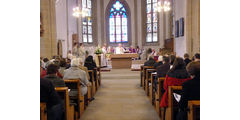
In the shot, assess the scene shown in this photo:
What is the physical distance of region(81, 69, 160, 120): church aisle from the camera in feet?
15.6

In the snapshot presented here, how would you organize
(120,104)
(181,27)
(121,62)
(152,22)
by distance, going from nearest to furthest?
(120,104)
(181,27)
(121,62)
(152,22)

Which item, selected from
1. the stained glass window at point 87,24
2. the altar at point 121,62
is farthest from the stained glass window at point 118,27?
the altar at point 121,62

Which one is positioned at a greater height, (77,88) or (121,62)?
(121,62)

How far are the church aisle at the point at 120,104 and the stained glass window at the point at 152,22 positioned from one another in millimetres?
11595

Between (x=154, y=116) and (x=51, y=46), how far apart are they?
690 cm

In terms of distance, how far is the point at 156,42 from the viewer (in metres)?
19.2

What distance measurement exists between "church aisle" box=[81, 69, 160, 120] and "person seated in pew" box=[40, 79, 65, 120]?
1.31 m

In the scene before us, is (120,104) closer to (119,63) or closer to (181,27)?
(119,63)

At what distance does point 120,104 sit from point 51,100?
270 cm

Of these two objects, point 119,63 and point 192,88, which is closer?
point 192,88

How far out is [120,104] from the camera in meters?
5.72

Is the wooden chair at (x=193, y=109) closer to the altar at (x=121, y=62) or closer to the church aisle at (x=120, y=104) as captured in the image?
the church aisle at (x=120, y=104)

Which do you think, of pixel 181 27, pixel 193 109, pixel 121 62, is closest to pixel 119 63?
pixel 121 62

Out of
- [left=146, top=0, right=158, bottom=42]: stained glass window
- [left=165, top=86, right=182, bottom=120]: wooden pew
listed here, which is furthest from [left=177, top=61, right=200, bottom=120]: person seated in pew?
[left=146, top=0, right=158, bottom=42]: stained glass window
